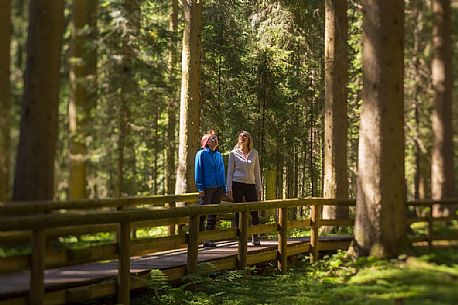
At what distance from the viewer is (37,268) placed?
19.8 ft

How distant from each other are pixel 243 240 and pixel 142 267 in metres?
2.42

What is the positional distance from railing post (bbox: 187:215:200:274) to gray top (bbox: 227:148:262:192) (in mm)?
2559

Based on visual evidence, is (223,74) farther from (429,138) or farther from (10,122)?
(429,138)

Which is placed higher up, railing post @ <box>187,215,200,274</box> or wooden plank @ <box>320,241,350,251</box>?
railing post @ <box>187,215,200,274</box>

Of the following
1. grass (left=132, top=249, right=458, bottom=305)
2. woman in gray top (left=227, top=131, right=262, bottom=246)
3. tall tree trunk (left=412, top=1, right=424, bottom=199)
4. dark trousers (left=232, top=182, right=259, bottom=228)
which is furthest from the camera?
dark trousers (left=232, top=182, right=259, bottom=228)

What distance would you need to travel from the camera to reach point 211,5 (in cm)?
2042

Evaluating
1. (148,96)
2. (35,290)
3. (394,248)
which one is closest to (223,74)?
(148,96)

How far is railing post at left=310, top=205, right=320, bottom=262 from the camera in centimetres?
1220

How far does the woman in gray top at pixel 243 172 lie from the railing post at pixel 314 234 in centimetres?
143

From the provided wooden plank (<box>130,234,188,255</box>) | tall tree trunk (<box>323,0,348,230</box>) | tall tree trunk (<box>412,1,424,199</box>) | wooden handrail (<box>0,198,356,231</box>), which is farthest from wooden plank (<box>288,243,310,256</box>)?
tall tree trunk (<box>412,1,424,199</box>)

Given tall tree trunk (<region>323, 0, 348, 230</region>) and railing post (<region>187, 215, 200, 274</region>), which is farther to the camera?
tall tree trunk (<region>323, 0, 348, 230</region>)

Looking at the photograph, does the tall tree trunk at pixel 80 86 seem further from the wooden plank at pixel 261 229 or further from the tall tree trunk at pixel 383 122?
the tall tree trunk at pixel 383 122

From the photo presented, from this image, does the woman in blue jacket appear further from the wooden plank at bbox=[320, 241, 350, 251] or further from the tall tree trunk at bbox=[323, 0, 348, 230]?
the tall tree trunk at bbox=[323, 0, 348, 230]

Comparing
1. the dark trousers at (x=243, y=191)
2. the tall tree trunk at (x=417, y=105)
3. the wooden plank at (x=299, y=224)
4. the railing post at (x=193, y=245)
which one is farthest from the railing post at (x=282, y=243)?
the tall tree trunk at (x=417, y=105)
